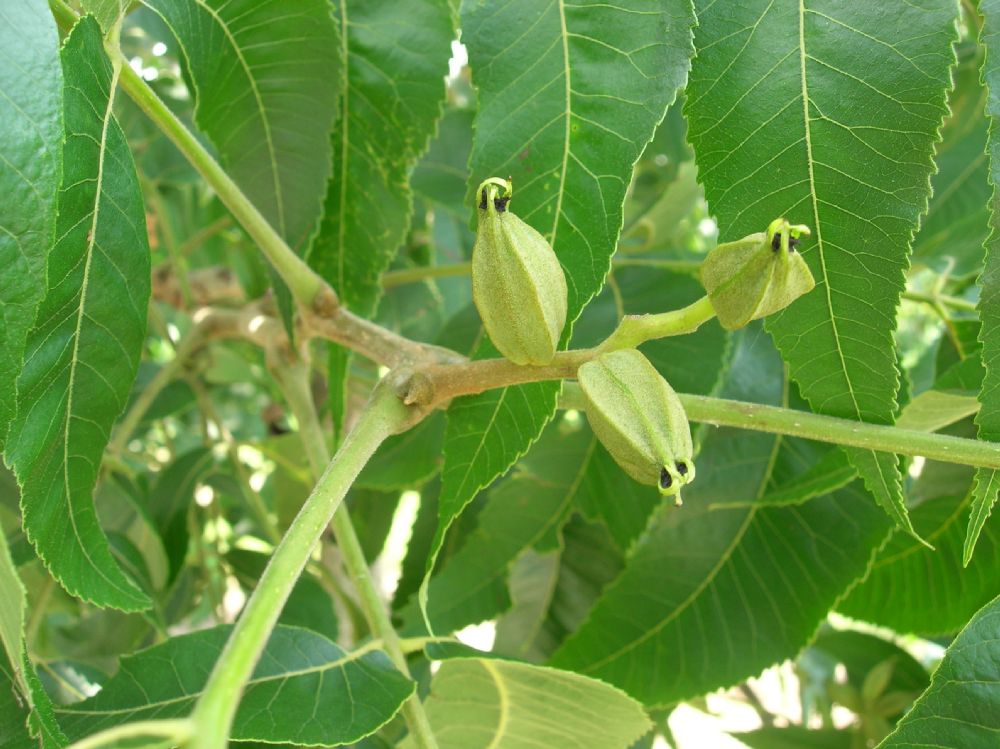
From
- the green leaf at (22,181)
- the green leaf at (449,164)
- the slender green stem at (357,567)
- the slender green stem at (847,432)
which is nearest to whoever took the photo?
the green leaf at (22,181)

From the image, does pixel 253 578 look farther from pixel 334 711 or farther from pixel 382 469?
pixel 334 711

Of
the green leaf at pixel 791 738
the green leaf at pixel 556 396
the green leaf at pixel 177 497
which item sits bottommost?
the green leaf at pixel 791 738

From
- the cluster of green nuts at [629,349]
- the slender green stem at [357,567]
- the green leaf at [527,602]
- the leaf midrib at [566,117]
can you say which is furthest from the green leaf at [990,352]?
the green leaf at [527,602]

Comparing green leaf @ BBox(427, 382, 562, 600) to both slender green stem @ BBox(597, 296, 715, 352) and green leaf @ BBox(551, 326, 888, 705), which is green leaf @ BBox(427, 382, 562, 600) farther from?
green leaf @ BBox(551, 326, 888, 705)

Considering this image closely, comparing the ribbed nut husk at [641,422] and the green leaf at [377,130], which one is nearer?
the ribbed nut husk at [641,422]

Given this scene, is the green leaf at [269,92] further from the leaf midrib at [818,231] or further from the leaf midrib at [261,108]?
the leaf midrib at [818,231]

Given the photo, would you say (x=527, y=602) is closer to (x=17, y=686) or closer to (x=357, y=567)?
(x=357, y=567)

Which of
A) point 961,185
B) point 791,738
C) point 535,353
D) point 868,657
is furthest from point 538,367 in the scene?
point 961,185

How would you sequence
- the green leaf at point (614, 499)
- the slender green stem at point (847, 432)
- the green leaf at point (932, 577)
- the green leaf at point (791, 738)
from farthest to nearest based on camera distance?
the green leaf at point (791, 738) < the green leaf at point (614, 499) < the green leaf at point (932, 577) < the slender green stem at point (847, 432)
